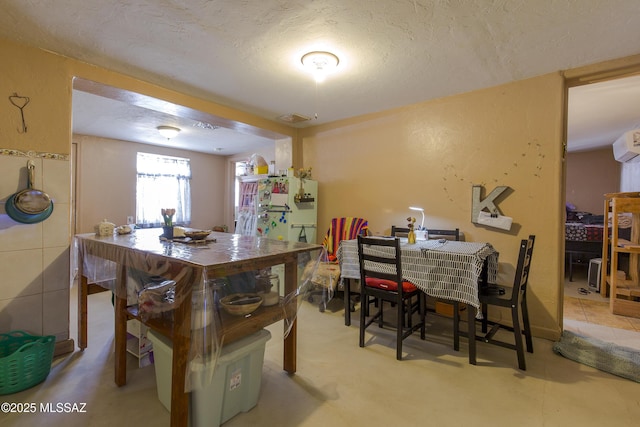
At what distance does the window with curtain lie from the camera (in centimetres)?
544

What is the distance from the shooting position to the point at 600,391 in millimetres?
1865

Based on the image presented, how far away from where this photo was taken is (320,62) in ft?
7.63

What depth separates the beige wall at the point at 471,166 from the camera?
2594mm

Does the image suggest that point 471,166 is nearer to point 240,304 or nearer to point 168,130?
point 240,304

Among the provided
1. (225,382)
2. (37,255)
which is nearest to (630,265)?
(225,382)

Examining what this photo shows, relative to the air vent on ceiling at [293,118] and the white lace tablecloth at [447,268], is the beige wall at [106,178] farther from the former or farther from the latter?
the white lace tablecloth at [447,268]

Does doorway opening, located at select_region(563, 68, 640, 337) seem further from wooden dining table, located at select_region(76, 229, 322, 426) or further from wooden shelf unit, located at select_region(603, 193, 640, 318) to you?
wooden dining table, located at select_region(76, 229, 322, 426)

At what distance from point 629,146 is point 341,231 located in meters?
3.83

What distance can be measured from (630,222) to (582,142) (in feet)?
6.46

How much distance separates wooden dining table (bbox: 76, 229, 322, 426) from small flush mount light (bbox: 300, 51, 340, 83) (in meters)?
1.44

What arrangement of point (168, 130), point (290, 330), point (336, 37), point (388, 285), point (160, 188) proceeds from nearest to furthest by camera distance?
point (290, 330) < point (336, 37) < point (388, 285) < point (168, 130) < point (160, 188)

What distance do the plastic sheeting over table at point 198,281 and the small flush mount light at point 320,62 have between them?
1444 mm

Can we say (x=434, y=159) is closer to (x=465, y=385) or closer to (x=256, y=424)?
(x=465, y=385)

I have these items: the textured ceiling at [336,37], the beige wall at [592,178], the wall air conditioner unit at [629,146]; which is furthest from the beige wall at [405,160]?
the beige wall at [592,178]
